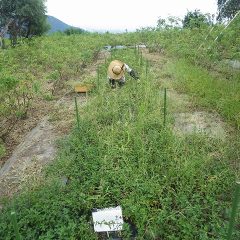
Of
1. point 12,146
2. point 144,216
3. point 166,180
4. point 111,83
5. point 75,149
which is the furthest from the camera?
point 111,83

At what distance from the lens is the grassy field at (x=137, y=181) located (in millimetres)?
3084

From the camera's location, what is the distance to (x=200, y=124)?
5441mm

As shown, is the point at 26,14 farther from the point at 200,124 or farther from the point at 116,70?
the point at 200,124

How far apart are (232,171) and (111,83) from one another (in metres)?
3.87

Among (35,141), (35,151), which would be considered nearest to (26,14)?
(35,141)

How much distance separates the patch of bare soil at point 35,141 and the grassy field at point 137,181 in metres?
0.26

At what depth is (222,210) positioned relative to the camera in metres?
3.29

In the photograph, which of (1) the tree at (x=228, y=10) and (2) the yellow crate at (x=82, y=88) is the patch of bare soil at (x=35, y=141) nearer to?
(2) the yellow crate at (x=82, y=88)

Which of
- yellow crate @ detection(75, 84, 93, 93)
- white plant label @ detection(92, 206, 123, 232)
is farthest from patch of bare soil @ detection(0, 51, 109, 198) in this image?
white plant label @ detection(92, 206, 123, 232)

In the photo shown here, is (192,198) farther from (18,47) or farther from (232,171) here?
(18,47)

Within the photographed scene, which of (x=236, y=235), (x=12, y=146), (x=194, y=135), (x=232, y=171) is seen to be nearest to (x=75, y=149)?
(x=12, y=146)

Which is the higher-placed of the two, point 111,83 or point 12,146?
point 111,83

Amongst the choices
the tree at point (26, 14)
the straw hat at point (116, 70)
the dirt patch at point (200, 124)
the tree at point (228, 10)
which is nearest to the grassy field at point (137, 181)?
the dirt patch at point (200, 124)

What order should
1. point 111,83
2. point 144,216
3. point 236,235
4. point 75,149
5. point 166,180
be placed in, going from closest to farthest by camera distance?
point 236,235
point 144,216
point 166,180
point 75,149
point 111,83
